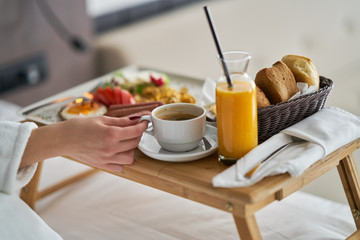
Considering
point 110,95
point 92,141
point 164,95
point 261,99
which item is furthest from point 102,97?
point 261,99

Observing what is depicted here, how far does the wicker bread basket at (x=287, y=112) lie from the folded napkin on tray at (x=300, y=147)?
3 centimetres

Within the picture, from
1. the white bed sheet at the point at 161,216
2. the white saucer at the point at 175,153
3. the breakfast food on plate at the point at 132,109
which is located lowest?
the white bed sheet at the point at 161,216

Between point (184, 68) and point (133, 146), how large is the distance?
1919 millimetres

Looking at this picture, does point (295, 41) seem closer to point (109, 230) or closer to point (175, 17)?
point (175, 17)

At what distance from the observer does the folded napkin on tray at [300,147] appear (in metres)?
0.93

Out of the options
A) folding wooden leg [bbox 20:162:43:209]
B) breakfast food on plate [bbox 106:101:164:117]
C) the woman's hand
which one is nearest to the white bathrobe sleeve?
the woman's hand

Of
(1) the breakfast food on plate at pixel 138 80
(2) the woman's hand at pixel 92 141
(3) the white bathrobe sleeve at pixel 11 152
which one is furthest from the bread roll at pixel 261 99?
(1) the breakfast food on plate at pixel 138 80

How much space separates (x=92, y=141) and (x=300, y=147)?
46 cm

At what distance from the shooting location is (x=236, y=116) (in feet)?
3.19

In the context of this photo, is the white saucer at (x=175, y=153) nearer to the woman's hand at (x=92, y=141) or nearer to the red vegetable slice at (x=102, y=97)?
the woman's hand at (x=92, y=141)

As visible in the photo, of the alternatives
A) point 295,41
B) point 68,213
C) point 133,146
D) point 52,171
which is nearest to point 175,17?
point 295,41

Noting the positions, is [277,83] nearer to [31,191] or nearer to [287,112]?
[287,112]

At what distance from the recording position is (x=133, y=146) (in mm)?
1063

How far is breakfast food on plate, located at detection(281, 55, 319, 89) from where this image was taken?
1.14 m
